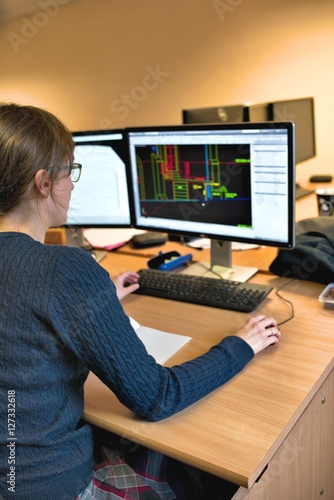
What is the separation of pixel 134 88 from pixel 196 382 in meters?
4.04

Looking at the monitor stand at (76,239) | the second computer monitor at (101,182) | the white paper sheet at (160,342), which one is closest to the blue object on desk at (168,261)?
the second computer monitor at (101,182)

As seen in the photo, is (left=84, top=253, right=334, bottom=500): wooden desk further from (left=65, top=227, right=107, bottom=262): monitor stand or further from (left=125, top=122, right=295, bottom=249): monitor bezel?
(left=65, top=227, right=107, bottom=262): monitor stand

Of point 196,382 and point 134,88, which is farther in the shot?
point 134,88

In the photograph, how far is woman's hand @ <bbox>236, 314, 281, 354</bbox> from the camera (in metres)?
1.10

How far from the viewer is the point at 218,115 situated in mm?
2498

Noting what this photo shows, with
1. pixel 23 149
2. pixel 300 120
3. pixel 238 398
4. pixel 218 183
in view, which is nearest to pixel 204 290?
pixel 218 183

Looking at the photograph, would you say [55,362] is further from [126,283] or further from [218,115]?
[218,115]

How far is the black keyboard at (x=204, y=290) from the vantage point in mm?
1364

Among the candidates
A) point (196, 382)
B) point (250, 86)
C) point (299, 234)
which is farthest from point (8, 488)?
point (250, 86)

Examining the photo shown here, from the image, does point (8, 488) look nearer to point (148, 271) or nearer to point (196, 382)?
point (196, 382)

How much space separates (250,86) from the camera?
3682mm

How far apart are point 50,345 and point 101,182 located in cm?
97

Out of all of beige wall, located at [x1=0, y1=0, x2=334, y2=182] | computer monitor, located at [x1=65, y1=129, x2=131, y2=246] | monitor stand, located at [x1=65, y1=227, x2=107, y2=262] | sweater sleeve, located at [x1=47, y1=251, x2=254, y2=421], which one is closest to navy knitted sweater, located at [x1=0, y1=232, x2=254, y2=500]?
sweater sleeve, located at [x1=47, y1=251, x2=254, y2=421]

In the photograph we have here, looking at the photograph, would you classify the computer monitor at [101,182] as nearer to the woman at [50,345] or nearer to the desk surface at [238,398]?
the desk surface at [238,398]
